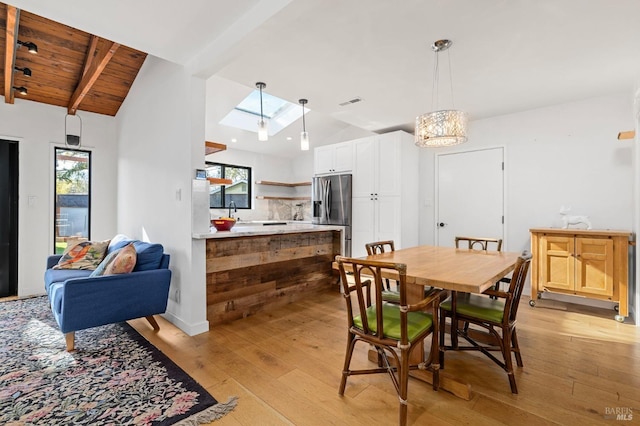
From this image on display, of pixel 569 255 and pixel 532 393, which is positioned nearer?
pixel 532 393

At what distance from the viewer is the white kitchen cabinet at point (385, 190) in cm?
467

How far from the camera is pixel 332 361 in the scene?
2.25m

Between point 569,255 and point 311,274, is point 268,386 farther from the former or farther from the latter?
point 569,255

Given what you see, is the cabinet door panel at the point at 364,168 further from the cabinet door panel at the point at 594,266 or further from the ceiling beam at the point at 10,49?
the ceiling beam at the point at 10,49

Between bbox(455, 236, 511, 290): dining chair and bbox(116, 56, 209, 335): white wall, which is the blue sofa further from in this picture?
bbox(455, 236, 511, 290): dining chair

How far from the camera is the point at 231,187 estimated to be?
20.8ft

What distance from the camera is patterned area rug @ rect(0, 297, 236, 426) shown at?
1654 millimetres

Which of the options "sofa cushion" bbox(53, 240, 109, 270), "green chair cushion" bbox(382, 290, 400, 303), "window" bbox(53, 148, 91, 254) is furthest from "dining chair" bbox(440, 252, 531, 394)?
"window" bbox(53, 148, 91, 254)

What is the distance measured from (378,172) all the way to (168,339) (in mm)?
3622

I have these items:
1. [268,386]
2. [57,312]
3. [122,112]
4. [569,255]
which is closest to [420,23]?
[268,386]

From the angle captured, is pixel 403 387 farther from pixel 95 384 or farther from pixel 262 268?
pixel 262 268

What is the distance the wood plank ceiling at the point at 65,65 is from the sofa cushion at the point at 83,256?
194 centimetres
